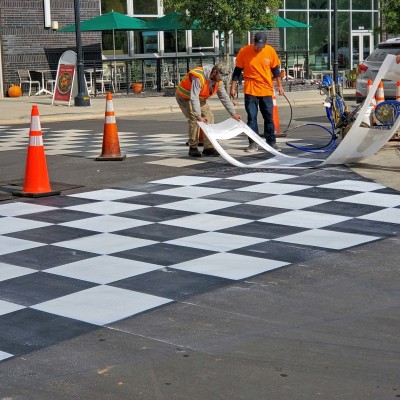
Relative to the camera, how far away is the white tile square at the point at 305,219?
8180mm

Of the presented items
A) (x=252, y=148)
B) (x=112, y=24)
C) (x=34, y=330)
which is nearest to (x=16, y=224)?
(x=34, y=330)

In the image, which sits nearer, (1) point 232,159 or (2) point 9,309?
(2) point 9,309

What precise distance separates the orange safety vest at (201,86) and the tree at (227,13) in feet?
49.3

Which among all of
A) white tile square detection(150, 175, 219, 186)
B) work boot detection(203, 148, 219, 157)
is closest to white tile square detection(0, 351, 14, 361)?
white tile square detection(150, 175, 219, 186)

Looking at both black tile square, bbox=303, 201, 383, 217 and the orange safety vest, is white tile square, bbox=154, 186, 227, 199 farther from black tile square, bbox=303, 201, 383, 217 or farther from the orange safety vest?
the orange safety vest

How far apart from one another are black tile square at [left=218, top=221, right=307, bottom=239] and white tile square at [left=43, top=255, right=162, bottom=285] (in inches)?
49.9

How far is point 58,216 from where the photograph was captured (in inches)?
349

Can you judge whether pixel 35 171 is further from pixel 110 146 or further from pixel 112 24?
pixel 112 24

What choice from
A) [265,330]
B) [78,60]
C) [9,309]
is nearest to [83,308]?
[9,309]

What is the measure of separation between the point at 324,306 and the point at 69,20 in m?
27.0

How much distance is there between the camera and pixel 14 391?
4.39m

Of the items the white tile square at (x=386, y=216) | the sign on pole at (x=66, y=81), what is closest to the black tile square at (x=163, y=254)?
the white tile square at (x=386, y=216)

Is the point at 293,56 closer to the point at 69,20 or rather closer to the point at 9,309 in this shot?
the point at 69,20

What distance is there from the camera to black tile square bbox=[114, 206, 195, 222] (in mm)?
8617
